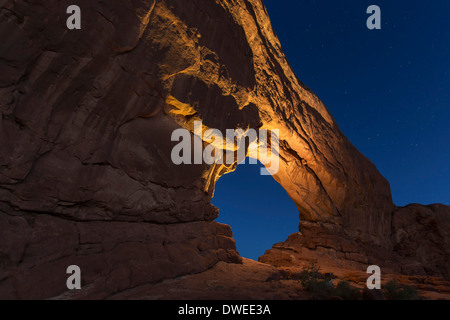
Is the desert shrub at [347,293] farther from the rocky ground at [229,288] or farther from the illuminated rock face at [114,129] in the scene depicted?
the illuminated rock face at [114,129]

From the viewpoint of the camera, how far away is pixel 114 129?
5.57 m

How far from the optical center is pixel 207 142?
830cm

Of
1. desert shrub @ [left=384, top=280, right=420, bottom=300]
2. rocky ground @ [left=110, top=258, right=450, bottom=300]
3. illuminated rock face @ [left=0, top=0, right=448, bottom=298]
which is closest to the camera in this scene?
illuminated rock face @ [left=0, top=0, right=448, bottom=298]

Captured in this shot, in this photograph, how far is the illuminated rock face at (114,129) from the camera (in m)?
4.12

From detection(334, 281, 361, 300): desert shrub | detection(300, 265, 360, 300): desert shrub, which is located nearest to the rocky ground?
detection(300, 265, 360, 300): desert shrub

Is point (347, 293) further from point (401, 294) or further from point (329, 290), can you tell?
point (401, 294)

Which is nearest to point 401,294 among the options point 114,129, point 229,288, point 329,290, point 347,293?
point 347,293

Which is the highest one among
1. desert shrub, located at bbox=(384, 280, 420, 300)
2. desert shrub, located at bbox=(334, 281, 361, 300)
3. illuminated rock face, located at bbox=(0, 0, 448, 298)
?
illuminated rock face, located at bbox=(0, 0, 448, 298)

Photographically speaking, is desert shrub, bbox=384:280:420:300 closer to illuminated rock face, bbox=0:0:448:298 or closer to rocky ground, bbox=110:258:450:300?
rocky ground, bbox=110:258:450:300

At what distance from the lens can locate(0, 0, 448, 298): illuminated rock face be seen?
4121 mm

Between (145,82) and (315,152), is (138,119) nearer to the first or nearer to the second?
(145,82)

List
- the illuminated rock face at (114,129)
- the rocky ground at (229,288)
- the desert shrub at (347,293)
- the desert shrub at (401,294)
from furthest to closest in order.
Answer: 1. the desert shrub at (401,294)
2. the desert shrub at (347,293)
3. the rocky ground at (229,288)
4. the illuminated rock face at (114,129)

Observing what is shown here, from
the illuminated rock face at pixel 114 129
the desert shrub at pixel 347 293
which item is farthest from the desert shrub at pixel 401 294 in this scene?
the illuminated rock face at pixel 114 129
